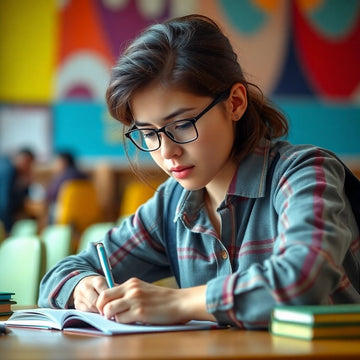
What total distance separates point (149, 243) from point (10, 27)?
694 centimetres

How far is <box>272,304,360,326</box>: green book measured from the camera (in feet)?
3.39

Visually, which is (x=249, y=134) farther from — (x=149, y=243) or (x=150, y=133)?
(x=149, y=243)

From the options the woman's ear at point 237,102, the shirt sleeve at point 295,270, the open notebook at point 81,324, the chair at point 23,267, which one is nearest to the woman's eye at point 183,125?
the woman's ear at point 237,102

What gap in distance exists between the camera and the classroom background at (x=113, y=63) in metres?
8.16

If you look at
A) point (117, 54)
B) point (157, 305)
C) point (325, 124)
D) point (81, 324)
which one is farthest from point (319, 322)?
point (325, 124)

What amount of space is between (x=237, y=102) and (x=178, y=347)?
2.27 feet

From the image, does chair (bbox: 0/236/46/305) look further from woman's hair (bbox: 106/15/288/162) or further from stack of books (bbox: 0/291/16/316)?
woman's hair (bbox: 106/15/288/162)

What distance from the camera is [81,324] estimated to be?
132 cm

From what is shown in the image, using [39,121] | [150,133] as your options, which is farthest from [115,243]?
[39,121]

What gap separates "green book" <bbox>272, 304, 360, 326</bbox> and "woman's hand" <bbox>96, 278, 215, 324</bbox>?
6.7 inches

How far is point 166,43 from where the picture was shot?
151 centimetres

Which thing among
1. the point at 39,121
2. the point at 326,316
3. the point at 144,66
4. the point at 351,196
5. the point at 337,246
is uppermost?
the point at 39,121

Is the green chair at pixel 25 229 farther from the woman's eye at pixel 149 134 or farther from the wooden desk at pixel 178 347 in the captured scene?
the wooden desk at pixel 178 347

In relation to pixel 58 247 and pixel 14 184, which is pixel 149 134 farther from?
pixel 14 184
